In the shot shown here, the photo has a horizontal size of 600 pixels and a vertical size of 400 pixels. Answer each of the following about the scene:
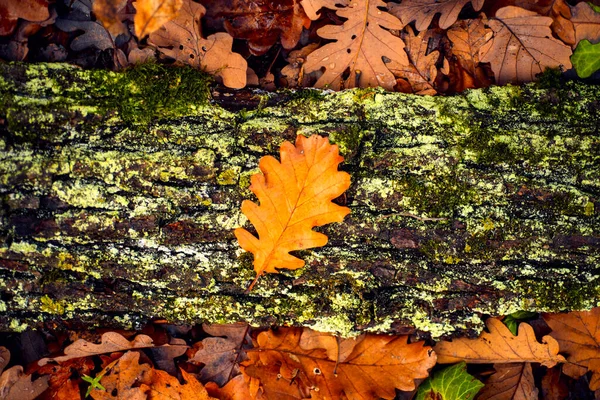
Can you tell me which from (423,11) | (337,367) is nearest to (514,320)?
(337,367)

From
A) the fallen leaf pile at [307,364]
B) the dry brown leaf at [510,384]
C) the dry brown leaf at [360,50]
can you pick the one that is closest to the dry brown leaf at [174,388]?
the fallen leaf pile at [307,364]

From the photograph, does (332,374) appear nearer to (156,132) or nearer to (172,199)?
(172,199)

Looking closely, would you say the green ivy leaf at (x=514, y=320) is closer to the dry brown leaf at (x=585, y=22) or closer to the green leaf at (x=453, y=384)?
the green leaf at (x=453, y=384)

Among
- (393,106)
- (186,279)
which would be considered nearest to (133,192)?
(186,279)

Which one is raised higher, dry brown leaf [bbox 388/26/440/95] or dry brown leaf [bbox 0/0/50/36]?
dry brown leaf [bbox 0/0/50/36]

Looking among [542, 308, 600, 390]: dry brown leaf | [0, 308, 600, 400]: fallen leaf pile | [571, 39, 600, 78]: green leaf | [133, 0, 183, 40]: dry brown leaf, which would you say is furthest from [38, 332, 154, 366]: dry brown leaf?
[571, 39, 600, 78]: green leaf

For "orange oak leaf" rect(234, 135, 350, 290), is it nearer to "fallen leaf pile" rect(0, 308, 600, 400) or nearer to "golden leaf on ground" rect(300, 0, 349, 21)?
"fallen leaf pile" rect(0, 308, 600, 400)

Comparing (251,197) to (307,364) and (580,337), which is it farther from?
(580,337)
